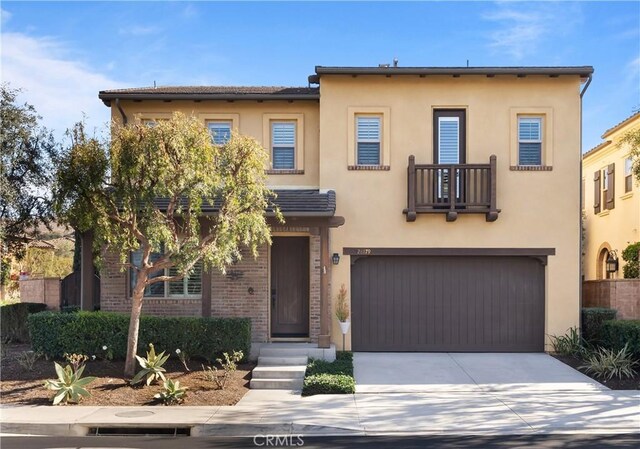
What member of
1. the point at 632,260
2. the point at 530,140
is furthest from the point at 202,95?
the point at 632,260

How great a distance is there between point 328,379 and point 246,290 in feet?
11.5

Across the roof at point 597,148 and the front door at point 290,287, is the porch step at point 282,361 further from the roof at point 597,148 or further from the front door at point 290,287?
the roof at point 597,148

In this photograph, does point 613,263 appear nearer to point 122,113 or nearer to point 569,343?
point 569,343

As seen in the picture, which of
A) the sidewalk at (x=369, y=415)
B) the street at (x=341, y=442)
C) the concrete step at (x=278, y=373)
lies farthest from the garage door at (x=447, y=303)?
the street at (x=341, y=442)

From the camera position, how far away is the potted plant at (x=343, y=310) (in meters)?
12.8

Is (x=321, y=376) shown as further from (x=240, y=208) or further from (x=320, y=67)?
(x=320, y=67)

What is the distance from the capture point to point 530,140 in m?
13.8

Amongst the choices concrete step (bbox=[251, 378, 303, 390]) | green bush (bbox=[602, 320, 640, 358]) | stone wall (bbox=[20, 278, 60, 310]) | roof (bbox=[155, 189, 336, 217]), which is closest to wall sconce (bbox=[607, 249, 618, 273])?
green bush (bbox=[602, 320, 640, 358])

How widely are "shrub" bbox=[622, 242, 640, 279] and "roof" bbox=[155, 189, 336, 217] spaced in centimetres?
918

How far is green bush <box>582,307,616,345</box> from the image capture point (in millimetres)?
12961

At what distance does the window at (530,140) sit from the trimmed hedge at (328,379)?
6.49 m

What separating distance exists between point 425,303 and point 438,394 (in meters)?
3.67

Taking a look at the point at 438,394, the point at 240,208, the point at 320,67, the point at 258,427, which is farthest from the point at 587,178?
the point at 258,427

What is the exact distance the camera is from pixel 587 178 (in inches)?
870
